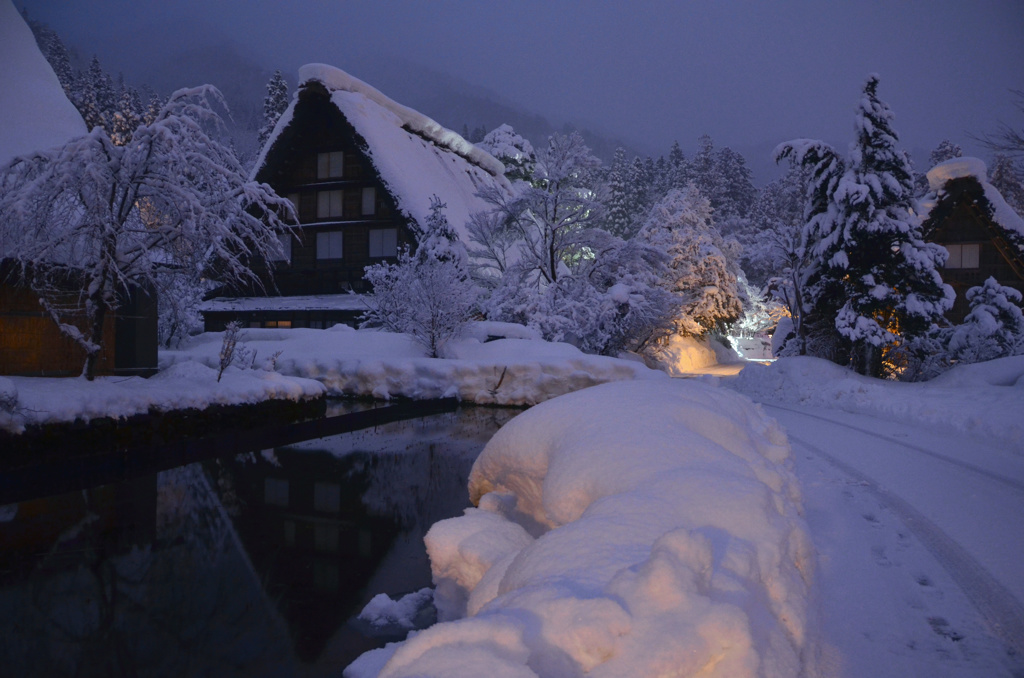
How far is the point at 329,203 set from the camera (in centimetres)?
2805

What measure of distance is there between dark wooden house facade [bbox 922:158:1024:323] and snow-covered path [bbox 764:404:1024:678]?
2024 cm

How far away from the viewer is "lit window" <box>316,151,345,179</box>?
1086 inches

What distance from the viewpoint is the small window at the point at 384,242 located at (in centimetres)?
2667

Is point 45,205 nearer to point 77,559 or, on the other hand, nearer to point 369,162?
point 77,559

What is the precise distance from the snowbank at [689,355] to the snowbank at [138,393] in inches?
759

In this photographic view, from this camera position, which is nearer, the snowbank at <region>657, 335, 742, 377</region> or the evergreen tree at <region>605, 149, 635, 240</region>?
the snowbank at <region>657, 335, 742, 377</region>

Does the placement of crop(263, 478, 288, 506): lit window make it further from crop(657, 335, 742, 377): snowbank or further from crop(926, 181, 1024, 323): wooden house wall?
crop(926, 181, 1024, 323): wooden house wall

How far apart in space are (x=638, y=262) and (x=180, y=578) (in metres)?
18.9

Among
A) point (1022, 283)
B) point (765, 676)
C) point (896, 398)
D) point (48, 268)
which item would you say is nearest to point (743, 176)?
point (1022, 283)

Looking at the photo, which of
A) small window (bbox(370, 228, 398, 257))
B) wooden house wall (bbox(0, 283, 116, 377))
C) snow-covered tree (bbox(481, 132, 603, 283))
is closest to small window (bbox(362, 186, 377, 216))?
small window (bbox(370, 228, 398, 257))

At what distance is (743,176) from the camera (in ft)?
195

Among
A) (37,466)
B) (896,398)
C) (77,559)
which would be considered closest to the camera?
(77,559)

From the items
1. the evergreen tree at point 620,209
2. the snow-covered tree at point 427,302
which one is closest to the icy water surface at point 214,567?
the snow-covered tree at point 427,302

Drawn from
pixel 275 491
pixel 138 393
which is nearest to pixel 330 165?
pixel 138 393
